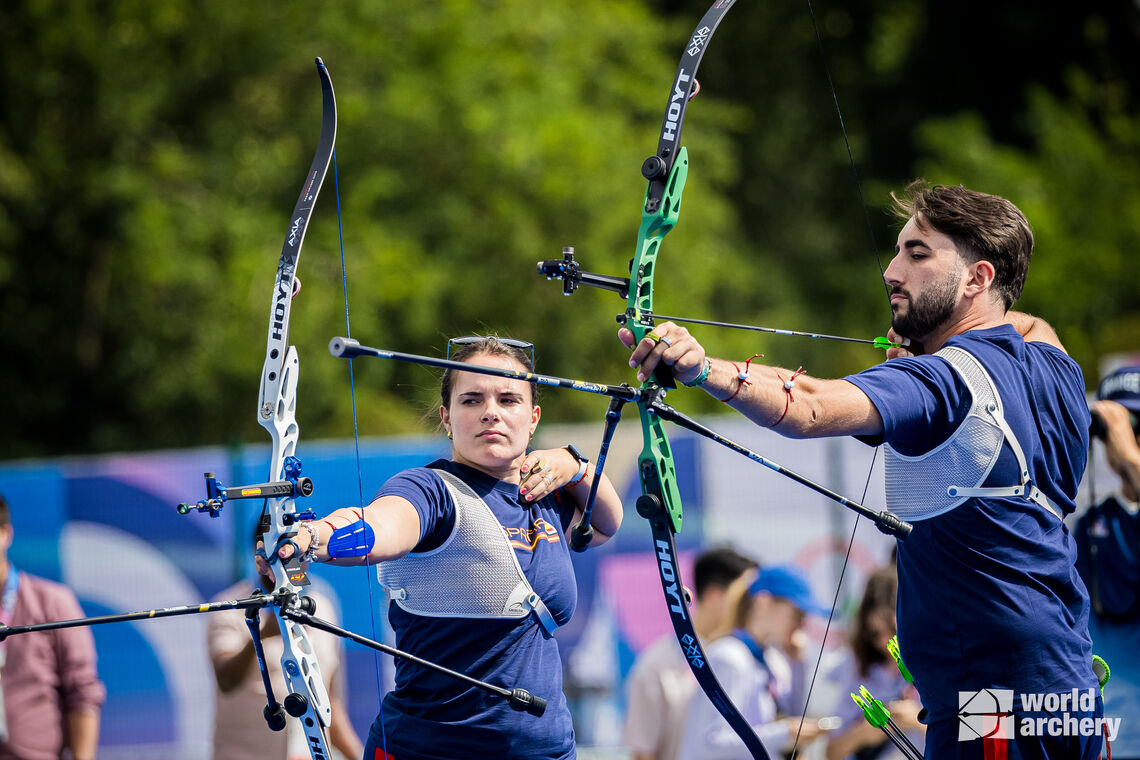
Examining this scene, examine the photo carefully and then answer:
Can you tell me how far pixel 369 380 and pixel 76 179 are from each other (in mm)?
4239

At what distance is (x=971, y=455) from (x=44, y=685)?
412 centimetres

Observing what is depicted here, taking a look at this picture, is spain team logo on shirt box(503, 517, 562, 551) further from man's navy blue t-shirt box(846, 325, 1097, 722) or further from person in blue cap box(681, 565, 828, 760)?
person in blue cap box(681, 565, 828, 760)

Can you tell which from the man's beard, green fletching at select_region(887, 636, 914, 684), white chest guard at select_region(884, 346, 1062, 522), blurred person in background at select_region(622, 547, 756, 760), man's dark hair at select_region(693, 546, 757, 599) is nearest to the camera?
white chest guard at select_region(884, 346, 1062, 522)

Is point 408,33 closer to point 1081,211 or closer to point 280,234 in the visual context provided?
point 280,234

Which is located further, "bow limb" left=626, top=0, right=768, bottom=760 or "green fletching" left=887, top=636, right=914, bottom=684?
"green fletching" left=887, top=636, right=914, bottom=684

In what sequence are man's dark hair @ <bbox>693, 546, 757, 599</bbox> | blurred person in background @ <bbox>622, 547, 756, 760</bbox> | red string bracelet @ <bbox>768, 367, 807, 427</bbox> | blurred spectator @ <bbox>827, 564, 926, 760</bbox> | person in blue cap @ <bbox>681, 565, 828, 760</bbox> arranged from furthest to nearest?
man's dark hair @ <bbox>693, 546, 757, 599</bbox>, blurred person in background @ <bbox>622, 547, 756, 760</bbox>, person in blue cap @ <bbox>681, 565, 828, 760</bbox>, blurred spectator @ <bbox>827, 564, 926, 760</bbox>, red string bracelet @ <bbox>768, 367, 807, 427</bbox>

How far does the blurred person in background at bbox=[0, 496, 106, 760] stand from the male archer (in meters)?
3.55

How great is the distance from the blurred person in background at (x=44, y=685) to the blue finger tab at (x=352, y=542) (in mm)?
3061

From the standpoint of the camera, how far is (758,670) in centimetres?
473

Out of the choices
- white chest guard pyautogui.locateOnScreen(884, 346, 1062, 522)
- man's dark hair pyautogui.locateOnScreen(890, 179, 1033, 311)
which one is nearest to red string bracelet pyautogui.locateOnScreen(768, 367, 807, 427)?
white chest guard pyautogui.locateOnScreen(884, 346, 1062, 522)

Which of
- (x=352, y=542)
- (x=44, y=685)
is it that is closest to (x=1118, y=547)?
(x=352, y=542)

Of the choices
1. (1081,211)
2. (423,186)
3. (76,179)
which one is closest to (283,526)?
(423,186)

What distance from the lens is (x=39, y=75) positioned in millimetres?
13711

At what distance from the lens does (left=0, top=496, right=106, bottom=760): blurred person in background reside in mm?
5133
